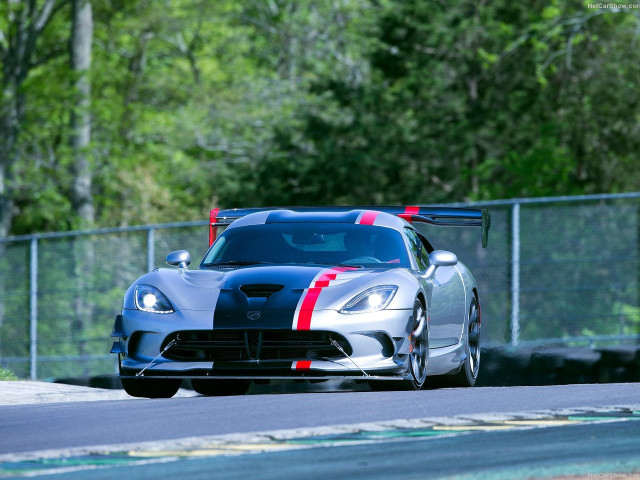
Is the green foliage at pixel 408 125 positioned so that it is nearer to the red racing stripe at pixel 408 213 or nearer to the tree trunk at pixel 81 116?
the tree trunk at pixel 81 116

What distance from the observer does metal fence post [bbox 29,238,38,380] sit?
21.0m

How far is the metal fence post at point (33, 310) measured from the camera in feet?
68.8

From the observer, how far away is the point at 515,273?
17953 mm

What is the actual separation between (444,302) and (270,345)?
213cm

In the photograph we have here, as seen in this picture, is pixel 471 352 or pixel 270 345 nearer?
pixel 270 345

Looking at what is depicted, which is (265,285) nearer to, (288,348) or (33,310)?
(288,348)

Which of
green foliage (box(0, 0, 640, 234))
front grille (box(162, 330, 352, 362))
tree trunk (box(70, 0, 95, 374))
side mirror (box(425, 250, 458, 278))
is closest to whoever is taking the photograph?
front grille (box(162, 330, 352, 362))

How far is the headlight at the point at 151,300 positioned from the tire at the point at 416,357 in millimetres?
1614

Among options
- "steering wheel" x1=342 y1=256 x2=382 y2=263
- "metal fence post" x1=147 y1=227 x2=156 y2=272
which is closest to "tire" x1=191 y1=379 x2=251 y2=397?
"steering wheel" x1=342 y1=256 x2=382 y2=263

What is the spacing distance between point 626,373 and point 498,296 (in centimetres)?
298

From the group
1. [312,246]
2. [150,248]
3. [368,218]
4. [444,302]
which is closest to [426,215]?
[368,218]

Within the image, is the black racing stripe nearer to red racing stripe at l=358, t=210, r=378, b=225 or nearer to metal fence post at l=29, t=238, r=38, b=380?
red racing stripe at l=358, t=210, r=378, b=225

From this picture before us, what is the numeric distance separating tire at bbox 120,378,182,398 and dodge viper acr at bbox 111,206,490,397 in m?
0.01

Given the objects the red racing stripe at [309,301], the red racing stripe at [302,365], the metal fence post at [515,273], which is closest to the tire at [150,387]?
the red racing stripe at [302,365]
